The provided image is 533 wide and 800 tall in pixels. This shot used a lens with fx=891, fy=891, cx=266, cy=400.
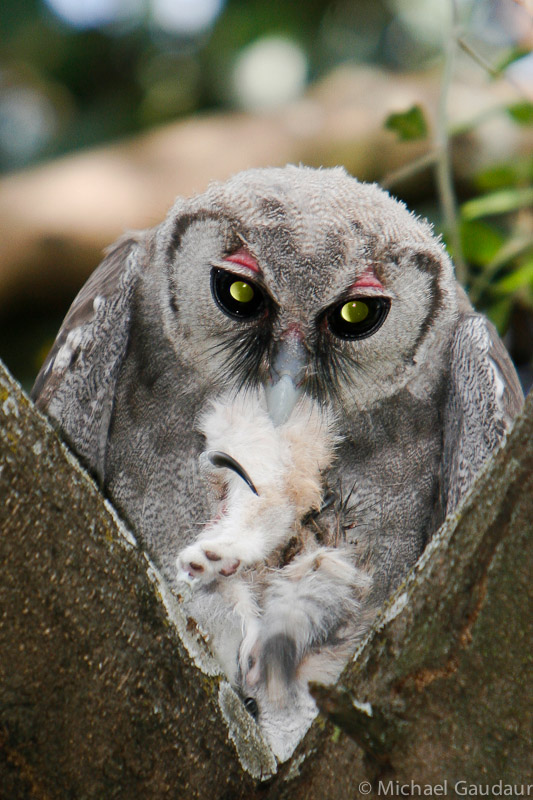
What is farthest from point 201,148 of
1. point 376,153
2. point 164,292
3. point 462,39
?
point 164,292

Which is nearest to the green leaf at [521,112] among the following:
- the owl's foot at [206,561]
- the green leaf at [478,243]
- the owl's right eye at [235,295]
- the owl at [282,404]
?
the green leaf at [478,243]

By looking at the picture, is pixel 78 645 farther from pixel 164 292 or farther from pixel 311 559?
pixel 164 292

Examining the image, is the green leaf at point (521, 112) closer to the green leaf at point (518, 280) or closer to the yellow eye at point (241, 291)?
the green leaf at point (518, 280)

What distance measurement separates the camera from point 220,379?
101 inches

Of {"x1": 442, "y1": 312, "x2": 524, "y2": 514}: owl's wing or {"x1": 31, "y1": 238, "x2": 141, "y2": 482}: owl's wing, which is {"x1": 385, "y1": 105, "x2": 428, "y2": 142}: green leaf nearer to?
{"x1": 442, "y1": 312, "x2": 524, "y2": 514}: owl's wing

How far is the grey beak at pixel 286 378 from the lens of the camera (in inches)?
89.4

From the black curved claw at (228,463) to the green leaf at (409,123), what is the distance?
1536 mm

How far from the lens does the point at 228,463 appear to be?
2.38m

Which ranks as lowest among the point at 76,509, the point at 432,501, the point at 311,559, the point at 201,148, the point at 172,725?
the point at 432,501

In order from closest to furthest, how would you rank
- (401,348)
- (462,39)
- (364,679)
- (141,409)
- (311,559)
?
(364,679), (311,559), (401,348), (141,409), (462,39)

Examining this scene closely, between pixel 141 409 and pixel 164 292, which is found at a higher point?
pixel 164 292

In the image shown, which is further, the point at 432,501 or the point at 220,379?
the point at 432,501

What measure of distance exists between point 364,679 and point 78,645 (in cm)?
47

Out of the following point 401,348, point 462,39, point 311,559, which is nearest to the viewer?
point 311,559
